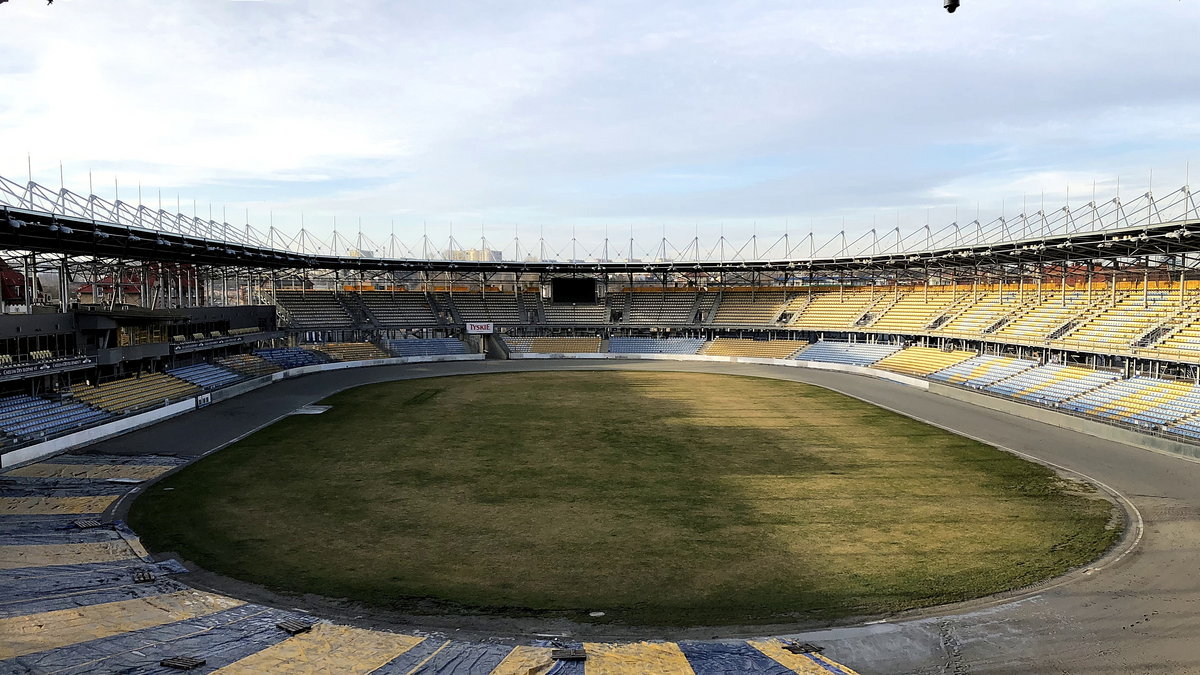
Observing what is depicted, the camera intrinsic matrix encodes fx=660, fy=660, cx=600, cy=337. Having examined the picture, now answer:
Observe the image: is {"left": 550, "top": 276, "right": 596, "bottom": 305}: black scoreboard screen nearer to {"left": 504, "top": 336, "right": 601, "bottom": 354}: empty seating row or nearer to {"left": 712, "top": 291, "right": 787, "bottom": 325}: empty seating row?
{"left": 504, "top": 336, "right": 601, "bottom": 354}: empty seating row

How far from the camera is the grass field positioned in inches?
582

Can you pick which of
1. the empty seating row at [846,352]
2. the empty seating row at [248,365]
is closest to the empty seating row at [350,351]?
the empty seating row at [248,365]

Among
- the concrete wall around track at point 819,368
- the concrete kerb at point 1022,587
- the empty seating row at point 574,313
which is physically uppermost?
the empty seating row at point 574,313

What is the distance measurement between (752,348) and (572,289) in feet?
75.4

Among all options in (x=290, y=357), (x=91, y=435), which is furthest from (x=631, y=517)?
(x=290, y=357)

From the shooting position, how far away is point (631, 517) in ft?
64.7

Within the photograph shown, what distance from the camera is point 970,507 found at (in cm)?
2052

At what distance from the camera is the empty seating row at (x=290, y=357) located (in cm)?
5647

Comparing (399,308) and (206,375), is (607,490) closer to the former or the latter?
(206,375)

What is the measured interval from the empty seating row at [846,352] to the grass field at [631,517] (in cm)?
2607

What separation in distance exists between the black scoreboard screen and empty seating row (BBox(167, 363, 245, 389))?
38.2m

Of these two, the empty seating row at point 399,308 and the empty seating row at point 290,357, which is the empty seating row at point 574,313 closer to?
the empty seating row at point 399,308

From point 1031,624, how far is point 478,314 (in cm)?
6819

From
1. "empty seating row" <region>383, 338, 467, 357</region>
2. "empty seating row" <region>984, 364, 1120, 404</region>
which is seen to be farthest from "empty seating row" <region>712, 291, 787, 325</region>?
"empty seating row" <region>984, 364, 1120, 404</region>
